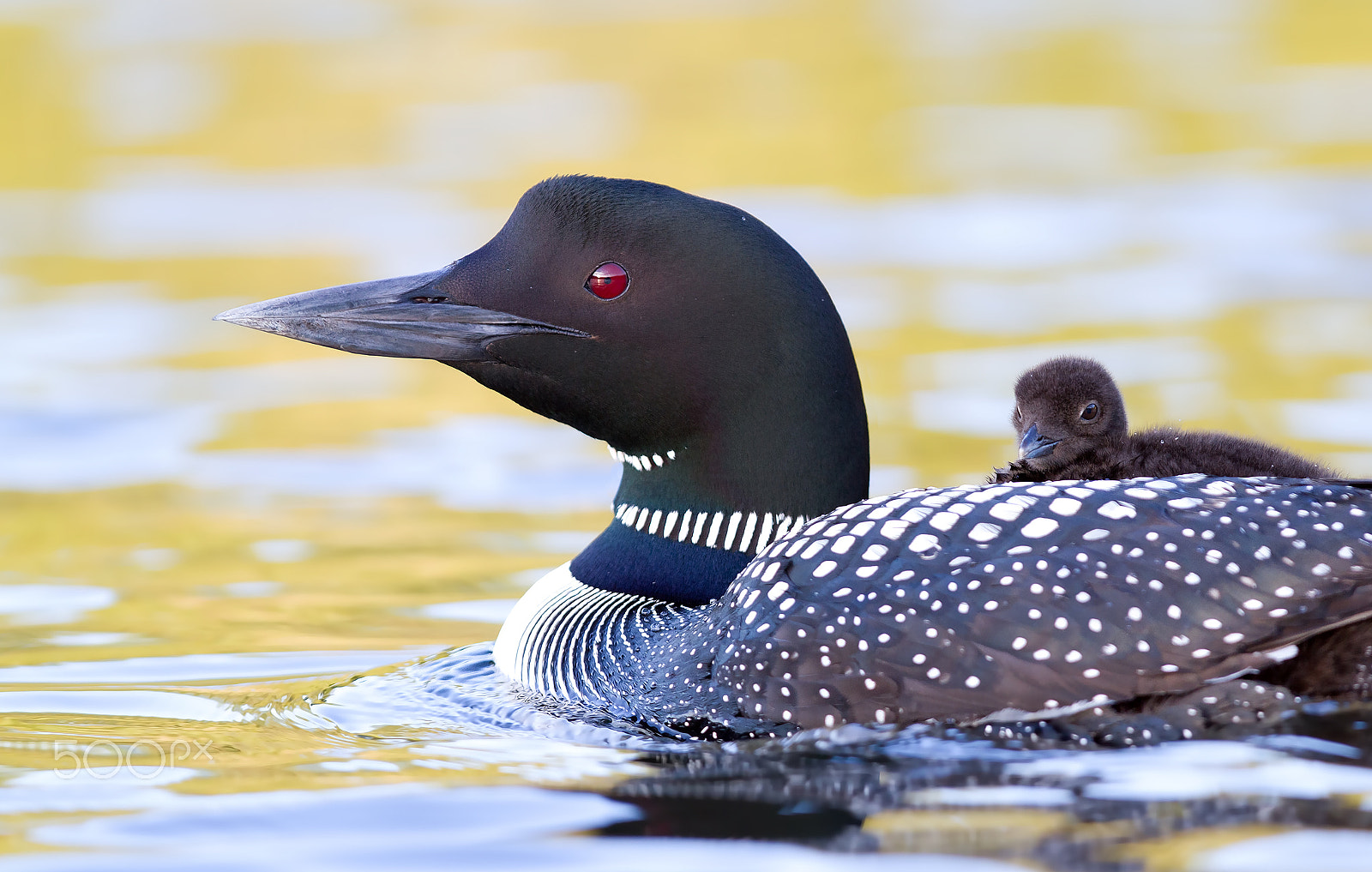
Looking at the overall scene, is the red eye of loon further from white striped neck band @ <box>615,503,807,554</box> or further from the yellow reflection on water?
the yellow reflection on water

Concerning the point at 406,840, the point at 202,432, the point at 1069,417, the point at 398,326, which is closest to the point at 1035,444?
the point at 1069,417

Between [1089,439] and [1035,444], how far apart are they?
13 cm

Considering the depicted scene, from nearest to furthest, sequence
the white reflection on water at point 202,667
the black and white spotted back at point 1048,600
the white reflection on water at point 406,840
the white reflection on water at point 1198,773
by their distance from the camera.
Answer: the white reflection on water at point 406,840, the white reflection on water at point 1198,773, the black and white spotted back at point 1048,600, the white reflection on water at point 202,667

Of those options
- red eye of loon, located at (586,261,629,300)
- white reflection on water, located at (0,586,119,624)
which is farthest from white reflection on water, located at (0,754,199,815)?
white reflection on water, located at (0,586,119,624)

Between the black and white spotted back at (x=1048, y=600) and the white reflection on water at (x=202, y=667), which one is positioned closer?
the black and white spotted back at (x=1048, y=600)

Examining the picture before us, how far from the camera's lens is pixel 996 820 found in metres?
3.46

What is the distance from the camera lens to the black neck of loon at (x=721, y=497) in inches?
172

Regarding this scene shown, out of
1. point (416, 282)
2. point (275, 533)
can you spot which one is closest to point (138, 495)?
point (275, 533)

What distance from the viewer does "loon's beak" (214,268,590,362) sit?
4.44m

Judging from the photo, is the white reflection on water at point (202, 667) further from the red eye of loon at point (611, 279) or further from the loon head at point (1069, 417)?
the loon head at point (1069, 417)

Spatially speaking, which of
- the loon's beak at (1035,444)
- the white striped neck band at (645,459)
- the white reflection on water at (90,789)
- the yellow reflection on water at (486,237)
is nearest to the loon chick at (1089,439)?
Result: the loon's beak at (1035,444)

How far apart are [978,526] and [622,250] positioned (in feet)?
3.30

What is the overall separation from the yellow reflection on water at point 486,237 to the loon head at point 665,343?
87 cm

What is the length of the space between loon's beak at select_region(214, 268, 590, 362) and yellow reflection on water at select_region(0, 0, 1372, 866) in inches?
33.7
